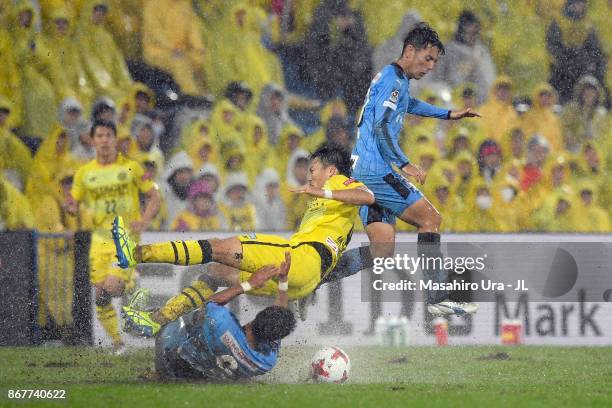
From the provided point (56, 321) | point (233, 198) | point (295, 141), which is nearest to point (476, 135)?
point (295, 141)

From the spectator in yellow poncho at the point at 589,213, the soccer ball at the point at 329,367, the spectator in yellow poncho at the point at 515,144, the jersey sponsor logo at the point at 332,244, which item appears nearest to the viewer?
the soccer ball at the point at 329,367

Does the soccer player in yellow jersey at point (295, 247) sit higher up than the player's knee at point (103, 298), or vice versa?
the soccer player in yellow jersey at point (295, 247)

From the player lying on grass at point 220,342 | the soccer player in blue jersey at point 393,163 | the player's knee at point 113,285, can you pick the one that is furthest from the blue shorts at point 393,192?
the player's knee at point 113,285

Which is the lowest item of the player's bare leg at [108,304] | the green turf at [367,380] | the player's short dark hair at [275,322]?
the green turf at [367,380]

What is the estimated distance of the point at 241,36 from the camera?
12.9 meters

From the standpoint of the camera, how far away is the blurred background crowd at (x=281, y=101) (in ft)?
38.0

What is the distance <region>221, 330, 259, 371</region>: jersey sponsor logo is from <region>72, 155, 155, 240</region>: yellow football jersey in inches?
143

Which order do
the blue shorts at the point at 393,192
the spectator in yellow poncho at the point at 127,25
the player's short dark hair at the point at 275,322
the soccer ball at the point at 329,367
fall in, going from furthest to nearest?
the spectator in yellow poncho at the point at 127,25, the blue shorts at the point at 393,192, the soccer ball at the point at 329,367, the player's short dark hair at the point at 275,322

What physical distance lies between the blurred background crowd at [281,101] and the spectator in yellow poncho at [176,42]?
0.02 meters

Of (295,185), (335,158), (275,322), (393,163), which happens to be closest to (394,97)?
(393,163)

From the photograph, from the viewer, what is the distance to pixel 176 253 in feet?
23.6

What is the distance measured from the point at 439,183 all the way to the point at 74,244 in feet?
13.0
